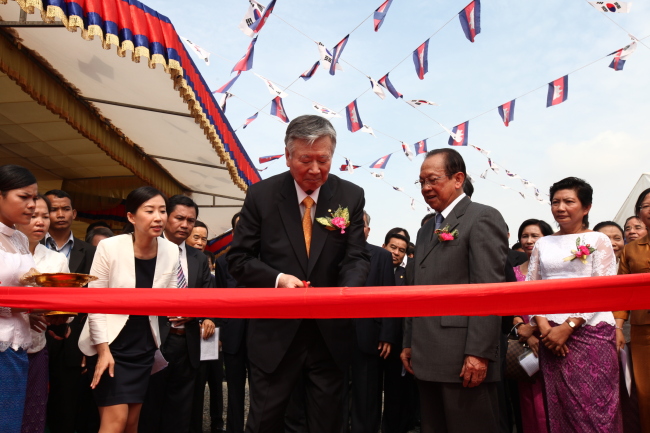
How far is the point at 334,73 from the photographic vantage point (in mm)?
6664

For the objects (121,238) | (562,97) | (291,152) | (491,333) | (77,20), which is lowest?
(491,333)

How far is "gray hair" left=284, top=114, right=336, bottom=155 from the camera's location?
2.34m

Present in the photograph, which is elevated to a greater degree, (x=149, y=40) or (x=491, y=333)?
(x=149, y=40)

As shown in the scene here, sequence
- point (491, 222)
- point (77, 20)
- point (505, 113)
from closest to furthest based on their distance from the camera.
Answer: point (491, 222) < point (77, 20) < point (505, 113)

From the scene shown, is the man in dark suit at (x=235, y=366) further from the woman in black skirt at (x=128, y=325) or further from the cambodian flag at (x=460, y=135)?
the cambodian flag at (x=460, y=135)

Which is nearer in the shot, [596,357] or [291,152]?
[291,152]

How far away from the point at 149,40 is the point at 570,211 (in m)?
3.31

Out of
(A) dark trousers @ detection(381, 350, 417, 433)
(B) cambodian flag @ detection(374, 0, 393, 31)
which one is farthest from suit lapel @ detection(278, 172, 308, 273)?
(B) cambodian flag @ detection(374, 0, 393, 31)

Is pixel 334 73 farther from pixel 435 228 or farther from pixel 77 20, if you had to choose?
pixel 435 228

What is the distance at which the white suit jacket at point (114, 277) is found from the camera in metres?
3.01

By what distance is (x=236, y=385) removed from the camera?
4.46m

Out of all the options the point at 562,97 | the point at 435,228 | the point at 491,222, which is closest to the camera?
the point at 491,222

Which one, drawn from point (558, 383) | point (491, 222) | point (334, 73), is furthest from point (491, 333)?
point (334, 73)

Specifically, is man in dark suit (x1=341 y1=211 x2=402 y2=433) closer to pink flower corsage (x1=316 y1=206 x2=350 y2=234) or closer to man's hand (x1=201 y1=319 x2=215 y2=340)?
man's hand (x1=201 y1=319 x2=215 y2=340)
